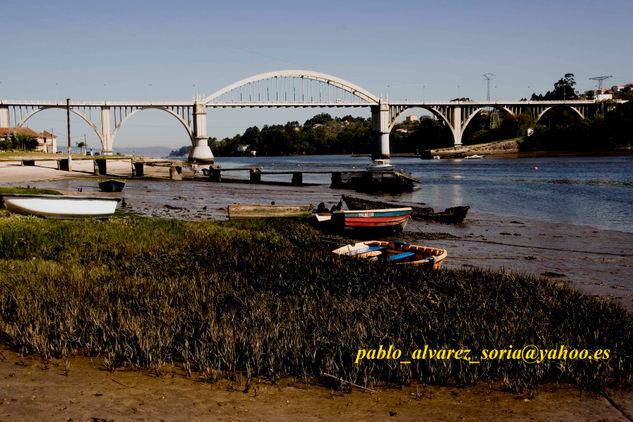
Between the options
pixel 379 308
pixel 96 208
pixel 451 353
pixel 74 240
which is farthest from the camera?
pixel 96 208

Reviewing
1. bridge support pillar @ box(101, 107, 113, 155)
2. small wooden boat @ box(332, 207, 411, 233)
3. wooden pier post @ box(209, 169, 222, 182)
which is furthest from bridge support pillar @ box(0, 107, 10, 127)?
small wooden boat @ box(332, 207, 411, 233)

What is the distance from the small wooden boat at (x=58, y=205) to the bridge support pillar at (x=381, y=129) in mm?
121991

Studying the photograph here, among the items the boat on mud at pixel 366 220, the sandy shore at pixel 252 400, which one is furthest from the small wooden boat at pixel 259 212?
the sandy shore at pixel 252 400

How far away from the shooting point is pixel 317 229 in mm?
19047

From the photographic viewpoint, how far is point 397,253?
12820 millimetres

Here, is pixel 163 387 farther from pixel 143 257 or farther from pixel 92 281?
pixel 143 257

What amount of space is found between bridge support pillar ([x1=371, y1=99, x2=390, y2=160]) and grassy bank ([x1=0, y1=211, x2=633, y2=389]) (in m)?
129

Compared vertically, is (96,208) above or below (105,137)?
below

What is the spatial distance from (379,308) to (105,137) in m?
107

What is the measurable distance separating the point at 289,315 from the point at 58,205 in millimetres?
13117

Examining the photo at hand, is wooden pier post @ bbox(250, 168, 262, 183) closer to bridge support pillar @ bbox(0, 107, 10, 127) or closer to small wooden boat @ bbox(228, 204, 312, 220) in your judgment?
small wooden boat @ bbox(228, 204, 312, 220)

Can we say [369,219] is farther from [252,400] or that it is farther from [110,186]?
[110,186]

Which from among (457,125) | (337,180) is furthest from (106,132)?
(457,125)

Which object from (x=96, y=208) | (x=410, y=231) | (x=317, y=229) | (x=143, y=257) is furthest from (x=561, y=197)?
(x=143, y=257)
